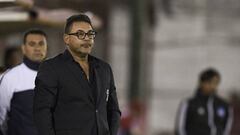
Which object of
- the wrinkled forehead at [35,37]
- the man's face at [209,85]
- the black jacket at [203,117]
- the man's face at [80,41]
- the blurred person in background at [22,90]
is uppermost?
the man's face at [80,41]

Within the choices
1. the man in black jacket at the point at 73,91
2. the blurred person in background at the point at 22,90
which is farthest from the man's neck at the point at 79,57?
the blurred person in background at the point at 22,90

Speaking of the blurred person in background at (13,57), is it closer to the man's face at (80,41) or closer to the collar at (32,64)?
the collar at (32,64)

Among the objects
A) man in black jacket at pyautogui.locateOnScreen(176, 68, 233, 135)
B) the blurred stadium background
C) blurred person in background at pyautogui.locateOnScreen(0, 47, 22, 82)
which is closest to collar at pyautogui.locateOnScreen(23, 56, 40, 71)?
blurred person in background at pyautogui.locateOnScreen(0, 47, 22, 82)

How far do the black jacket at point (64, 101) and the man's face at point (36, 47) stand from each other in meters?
1.21

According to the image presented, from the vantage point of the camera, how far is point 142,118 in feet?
66.1

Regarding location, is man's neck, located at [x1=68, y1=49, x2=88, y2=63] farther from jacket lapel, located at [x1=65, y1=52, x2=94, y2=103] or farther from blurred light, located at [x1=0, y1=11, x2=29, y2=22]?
blurred light, located at [x1=0, y1=11, x2=29, y2=22]

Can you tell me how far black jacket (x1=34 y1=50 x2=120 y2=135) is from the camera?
7.17 metres

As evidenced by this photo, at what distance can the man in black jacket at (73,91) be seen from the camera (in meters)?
7.18

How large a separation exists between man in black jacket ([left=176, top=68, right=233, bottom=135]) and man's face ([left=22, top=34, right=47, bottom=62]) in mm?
3233

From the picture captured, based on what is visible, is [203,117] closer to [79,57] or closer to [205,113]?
[205,113]

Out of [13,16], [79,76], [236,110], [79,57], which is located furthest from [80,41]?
[236,110]

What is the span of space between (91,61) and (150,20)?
46.9 ft

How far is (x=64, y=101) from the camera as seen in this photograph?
721 cm

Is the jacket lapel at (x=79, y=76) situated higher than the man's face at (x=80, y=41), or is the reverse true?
the man's face at (x=80, y=41)
